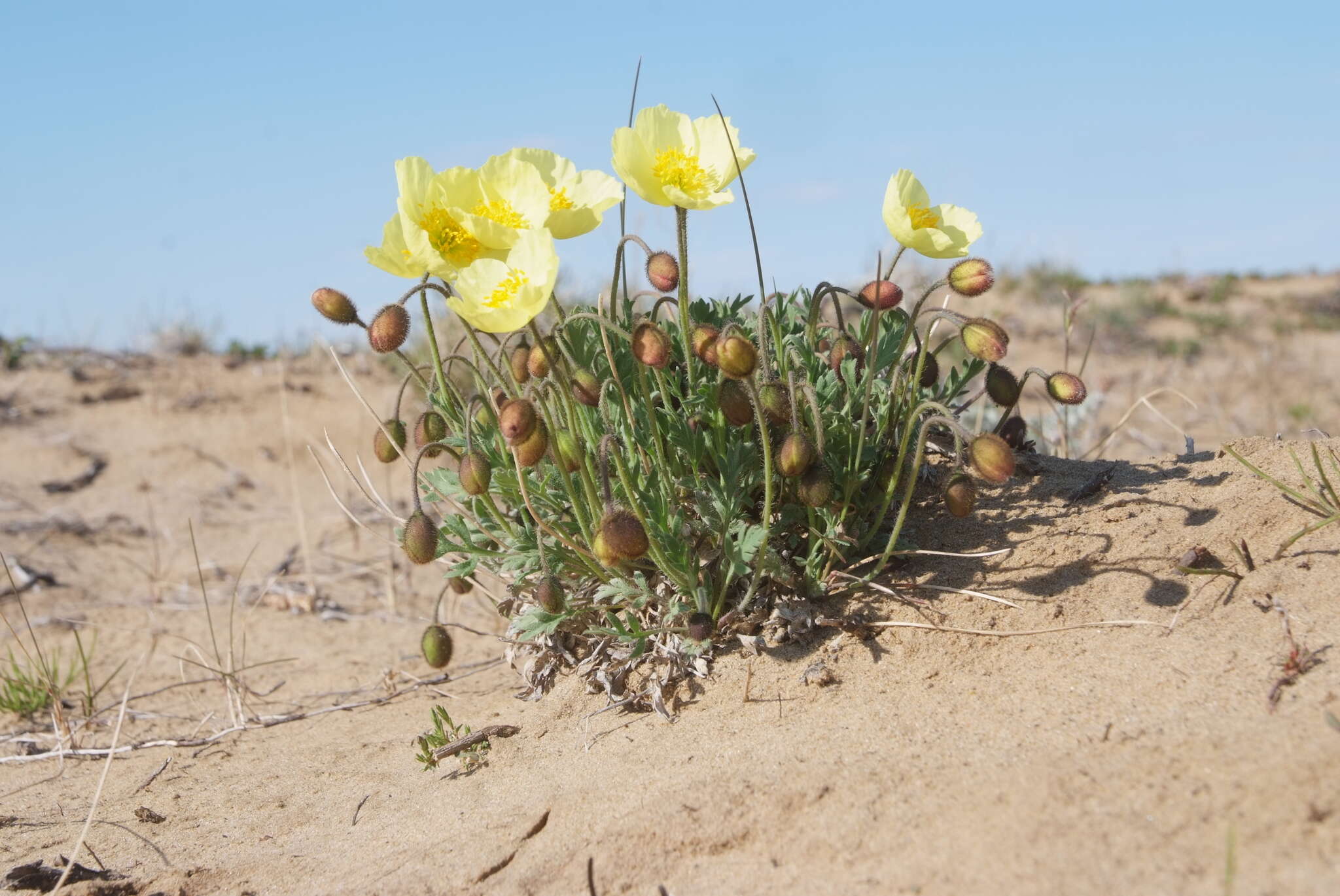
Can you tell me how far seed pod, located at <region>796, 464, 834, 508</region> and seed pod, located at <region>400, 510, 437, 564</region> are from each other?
0.84 meters

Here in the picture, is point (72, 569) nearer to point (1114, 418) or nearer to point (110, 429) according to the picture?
point (110, 429)

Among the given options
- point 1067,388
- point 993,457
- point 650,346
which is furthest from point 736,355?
point 1067,388

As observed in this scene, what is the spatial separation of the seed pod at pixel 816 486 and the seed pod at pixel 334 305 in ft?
3.78

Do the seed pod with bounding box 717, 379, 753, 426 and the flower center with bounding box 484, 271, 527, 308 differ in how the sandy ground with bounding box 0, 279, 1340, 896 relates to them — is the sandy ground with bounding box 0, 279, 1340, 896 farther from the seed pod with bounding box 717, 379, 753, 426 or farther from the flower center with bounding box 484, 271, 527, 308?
the flower center with bounding box 484, 271, 527, 308

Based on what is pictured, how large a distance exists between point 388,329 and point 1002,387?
1.51 m

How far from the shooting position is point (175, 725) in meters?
3.48

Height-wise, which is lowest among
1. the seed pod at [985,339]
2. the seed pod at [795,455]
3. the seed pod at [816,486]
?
the seed pod at [816,486]

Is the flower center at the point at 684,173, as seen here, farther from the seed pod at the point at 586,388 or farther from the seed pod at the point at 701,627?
the seed pod at the point at 701,627

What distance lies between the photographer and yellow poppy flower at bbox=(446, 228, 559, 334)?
208cm

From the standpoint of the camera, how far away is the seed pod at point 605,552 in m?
2.18

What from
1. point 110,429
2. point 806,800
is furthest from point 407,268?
point 110,429

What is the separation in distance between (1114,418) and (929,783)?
285 inches

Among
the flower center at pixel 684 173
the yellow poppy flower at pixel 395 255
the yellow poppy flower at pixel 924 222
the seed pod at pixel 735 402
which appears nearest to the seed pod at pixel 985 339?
the yellow poppy flower at pixel 924 222

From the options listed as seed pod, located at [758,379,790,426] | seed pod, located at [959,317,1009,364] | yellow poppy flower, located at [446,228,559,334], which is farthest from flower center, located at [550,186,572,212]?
seed pod, located at [959,317,1009,364]
